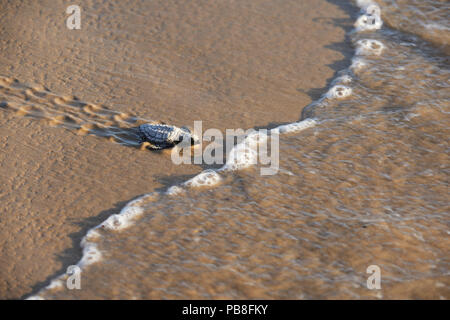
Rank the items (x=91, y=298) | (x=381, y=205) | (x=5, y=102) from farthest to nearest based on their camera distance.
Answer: (x=5, y=102) < (x=381, y=205) < (x=91, y=298)

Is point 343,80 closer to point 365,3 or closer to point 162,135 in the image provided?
point 365,3

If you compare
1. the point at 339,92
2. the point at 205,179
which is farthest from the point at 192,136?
the point at 339,92

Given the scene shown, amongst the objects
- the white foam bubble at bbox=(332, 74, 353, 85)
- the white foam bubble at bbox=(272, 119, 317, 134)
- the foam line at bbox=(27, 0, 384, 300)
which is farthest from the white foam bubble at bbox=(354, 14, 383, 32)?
the white foam bubble at bbox=(272, 119, 317, 134)

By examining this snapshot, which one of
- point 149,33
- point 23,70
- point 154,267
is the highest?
point 149,33

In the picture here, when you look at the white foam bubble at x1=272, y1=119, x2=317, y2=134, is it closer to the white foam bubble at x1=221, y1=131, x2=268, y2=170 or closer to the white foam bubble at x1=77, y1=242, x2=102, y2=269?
the white foam bubble at x1=221, y1=131, x2=268, y2=170

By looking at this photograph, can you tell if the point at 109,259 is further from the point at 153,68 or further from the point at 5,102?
the point at 153,68

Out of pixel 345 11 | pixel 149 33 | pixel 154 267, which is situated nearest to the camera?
pixel 154 267

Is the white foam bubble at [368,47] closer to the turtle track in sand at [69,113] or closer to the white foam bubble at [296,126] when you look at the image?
the white foam bubble at [296,126]
